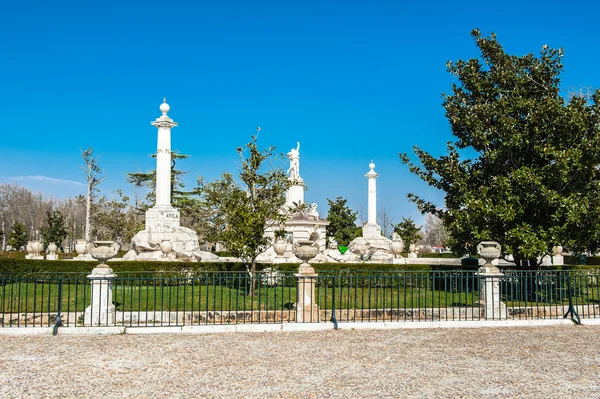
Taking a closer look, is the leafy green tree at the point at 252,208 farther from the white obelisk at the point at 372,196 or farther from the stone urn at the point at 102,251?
the white obelisk at the point at 372,196

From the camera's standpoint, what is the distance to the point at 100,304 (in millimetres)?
12188

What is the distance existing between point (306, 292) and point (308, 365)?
4.42 metres

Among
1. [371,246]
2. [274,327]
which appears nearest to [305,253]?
[274,327]

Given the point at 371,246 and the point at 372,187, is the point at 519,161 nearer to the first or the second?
the point at 371,246

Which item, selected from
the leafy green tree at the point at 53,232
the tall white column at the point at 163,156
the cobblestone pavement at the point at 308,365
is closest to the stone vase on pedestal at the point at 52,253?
the tall white column at the point at 163,156

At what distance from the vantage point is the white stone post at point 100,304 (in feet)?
39.9

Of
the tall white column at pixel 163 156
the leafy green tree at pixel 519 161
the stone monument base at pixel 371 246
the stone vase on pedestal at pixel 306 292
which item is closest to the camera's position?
the stone vase on pedestal at pixel 306 292

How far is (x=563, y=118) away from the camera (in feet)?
53.8

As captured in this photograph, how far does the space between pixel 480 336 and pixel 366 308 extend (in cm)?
365

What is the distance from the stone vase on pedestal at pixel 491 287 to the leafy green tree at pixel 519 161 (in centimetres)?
219

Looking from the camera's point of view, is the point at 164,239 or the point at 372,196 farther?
the point at 372,196

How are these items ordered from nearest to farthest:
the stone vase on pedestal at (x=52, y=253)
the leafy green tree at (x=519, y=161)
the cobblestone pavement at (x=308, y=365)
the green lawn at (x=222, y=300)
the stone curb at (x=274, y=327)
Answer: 1. the cobblestone pavement at (x=308, y=365)
2. the stone curb at (x=274, y=327)
3. the green lawn at (x=222, y=300)
4. the leafy green tree at (x=519, y=161)
5. the stone vase on pedestal at (x=52, y=253)

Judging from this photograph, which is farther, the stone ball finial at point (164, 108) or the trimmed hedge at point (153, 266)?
the stone ball finial at point (164, 108)

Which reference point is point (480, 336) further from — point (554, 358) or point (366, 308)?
point (366, 308)
